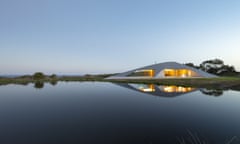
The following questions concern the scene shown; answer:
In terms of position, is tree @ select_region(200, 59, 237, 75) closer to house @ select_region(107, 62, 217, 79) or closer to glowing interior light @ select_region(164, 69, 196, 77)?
house @ select_region(107, 62, 217, 79)

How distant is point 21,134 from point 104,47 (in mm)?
19797

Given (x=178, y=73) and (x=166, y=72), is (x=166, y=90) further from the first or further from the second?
(x=178, y=73)

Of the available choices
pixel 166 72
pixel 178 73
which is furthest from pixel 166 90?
pixel 178 73

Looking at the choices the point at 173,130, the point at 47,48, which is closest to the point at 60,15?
the point at 47,48

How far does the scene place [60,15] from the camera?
13289 millimetres

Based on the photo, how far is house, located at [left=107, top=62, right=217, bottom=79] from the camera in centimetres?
2238

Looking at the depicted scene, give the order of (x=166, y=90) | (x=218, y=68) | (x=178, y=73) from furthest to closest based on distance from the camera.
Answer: (x=218, y=68)
(x=178, y=73)
(x=166, y=90)

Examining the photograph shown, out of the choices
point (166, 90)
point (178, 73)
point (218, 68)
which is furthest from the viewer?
point (218, 68)

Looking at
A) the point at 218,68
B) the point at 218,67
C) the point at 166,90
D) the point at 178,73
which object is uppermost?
the point at 218,67

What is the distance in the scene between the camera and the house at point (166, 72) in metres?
22.4

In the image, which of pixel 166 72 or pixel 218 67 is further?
pixel 218 67

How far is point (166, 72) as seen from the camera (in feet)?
78.4

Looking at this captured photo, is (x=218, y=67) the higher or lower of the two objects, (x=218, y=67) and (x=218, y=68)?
the higher

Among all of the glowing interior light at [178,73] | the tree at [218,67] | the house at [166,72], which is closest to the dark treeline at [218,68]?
the tree at [218,67]
